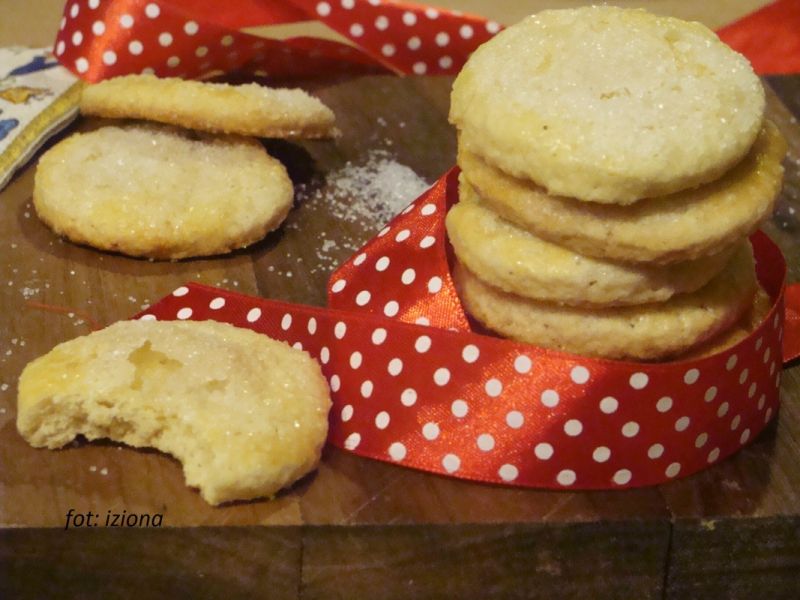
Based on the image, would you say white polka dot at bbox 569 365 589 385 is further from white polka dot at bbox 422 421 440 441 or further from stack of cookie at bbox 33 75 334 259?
stack of cookie at bbox 33 75 334 259

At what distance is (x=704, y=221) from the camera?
0.89 metres

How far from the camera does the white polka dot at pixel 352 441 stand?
1.00 m

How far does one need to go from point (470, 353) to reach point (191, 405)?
0.27 meters

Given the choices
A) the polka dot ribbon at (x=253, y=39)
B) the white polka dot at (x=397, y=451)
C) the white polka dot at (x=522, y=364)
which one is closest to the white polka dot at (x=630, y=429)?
the white polka dot at (x=522, y=364)

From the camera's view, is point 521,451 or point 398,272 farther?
point 398,272

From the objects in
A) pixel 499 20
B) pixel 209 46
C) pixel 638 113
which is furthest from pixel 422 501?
pixel 499 20

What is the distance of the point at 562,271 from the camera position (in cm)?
91

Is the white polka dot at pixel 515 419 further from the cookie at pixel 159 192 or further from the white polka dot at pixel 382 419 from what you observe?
the cookie at pixel 159 192

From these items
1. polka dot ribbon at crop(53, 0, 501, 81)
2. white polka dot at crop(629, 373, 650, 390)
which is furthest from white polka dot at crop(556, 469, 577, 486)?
polka dot ribbon at crop(53, 0, 501, 81)

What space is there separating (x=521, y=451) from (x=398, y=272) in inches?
10.3

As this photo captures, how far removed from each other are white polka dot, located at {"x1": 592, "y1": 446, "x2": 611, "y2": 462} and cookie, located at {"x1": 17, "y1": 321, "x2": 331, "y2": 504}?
257 mm

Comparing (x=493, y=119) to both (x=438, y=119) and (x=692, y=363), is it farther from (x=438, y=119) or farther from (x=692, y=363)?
(x=438, y=119)

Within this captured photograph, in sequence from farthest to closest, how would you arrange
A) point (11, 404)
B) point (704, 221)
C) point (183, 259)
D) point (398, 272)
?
point (183, 259) → point (398, 272) → point (11, 404) → point (704, 221)

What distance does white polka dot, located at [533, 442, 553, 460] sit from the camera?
96 cm
